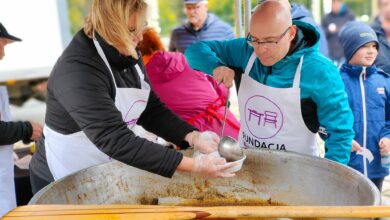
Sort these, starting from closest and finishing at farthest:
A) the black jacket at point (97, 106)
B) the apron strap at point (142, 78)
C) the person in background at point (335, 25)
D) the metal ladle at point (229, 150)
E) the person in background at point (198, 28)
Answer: the black jacket at point (97, 106) → the metal ladle at point (229, 150) → the apron strap at point (142, 78) → the person in background at point (198, 28) → the person in background at point (335, 25)

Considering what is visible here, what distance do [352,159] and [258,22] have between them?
95cm

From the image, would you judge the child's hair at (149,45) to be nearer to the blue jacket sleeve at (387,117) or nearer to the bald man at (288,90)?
the bald man at (288,90)

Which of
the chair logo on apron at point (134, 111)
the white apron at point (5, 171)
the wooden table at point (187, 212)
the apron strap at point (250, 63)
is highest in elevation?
the apron strap at point (250, 63)

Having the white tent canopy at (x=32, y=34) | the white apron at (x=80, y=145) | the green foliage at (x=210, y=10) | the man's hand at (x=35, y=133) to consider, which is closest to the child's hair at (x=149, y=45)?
the man's hand at (x=35, y=133)

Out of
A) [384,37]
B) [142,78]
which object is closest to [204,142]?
[142,78]

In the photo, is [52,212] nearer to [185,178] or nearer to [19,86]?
[185,178]

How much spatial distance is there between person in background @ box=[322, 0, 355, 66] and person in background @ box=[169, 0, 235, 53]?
8.64 feet

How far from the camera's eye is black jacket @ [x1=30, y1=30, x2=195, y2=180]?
4.07 feet

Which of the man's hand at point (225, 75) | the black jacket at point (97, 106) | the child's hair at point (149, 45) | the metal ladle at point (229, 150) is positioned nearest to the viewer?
the black jacket at point (97, 106)

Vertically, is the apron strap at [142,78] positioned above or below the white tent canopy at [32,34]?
above

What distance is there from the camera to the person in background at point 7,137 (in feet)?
5.73

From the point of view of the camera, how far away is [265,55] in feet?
5.17

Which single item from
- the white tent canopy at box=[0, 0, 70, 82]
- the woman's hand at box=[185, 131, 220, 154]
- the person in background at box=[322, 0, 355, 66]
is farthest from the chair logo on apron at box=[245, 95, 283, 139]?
the person in background at box=[322, 0, 355, 66]

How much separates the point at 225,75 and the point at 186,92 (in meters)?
0.64
